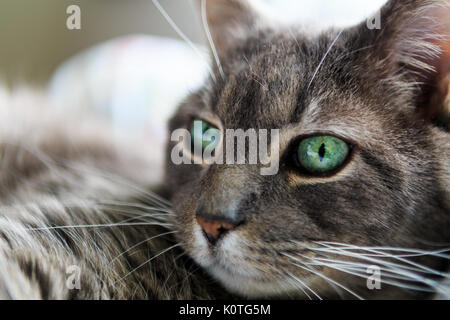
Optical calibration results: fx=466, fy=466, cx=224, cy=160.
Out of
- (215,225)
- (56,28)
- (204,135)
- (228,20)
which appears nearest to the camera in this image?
(215,225)

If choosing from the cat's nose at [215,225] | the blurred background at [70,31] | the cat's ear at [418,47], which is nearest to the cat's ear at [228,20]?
the blurred background at [70,31]

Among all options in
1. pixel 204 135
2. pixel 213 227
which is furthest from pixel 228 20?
pixel 213 227

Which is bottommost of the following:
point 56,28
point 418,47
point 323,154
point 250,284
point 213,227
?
point 250,284

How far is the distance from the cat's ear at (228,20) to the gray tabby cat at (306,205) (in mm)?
179

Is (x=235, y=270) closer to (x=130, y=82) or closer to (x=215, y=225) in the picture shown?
(x=215, y=225)

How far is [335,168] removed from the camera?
777mm

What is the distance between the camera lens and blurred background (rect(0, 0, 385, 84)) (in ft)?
4.63

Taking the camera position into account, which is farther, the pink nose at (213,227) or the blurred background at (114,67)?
the blurred background at (114,67)

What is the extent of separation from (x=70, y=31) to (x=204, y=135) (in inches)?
55.2

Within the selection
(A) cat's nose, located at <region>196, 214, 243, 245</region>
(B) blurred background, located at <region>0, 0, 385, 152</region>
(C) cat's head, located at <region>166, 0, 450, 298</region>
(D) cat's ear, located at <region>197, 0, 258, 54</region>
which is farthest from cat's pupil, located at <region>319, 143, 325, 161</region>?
(B) blurred background, located at <region>0, 0, 385, 152</region>

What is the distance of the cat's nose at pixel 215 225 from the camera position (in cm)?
72

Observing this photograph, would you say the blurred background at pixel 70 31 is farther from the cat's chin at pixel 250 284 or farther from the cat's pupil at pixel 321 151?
the cat's chin at pixel 250 284
